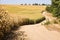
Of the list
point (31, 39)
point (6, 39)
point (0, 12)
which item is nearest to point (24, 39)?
point (31, 39)

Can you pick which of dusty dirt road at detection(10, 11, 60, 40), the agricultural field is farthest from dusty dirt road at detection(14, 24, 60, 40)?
the agricultural field

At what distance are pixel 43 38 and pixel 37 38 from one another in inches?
18.3

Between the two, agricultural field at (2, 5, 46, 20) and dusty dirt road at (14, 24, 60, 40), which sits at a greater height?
dusty dirt road at (14, 24, 60, 40)

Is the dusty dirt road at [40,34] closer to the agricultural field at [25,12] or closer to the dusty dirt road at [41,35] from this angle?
the dusty dirt road at [41,35]

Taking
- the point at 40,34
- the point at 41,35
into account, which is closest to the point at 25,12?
the point at 40,34

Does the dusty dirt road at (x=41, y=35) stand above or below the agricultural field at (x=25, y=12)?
above

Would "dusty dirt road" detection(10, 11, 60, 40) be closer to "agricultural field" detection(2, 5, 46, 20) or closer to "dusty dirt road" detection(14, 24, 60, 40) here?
"dusty dirt road" detection(14, 24, 60, 40)

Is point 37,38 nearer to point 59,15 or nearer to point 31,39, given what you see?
point 31,39

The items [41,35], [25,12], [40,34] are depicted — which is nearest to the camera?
[41,35]

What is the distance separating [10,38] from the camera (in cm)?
1345

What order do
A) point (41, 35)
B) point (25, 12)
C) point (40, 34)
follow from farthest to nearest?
point (25, 12), point (40, 34), point (41, 35)

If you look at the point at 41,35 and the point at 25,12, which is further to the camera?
the point at 25,12

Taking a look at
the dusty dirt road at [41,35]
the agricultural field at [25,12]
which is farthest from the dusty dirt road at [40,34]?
the agricultural field at [25,12]

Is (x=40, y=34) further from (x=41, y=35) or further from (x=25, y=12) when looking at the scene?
(x=25, y=12)
